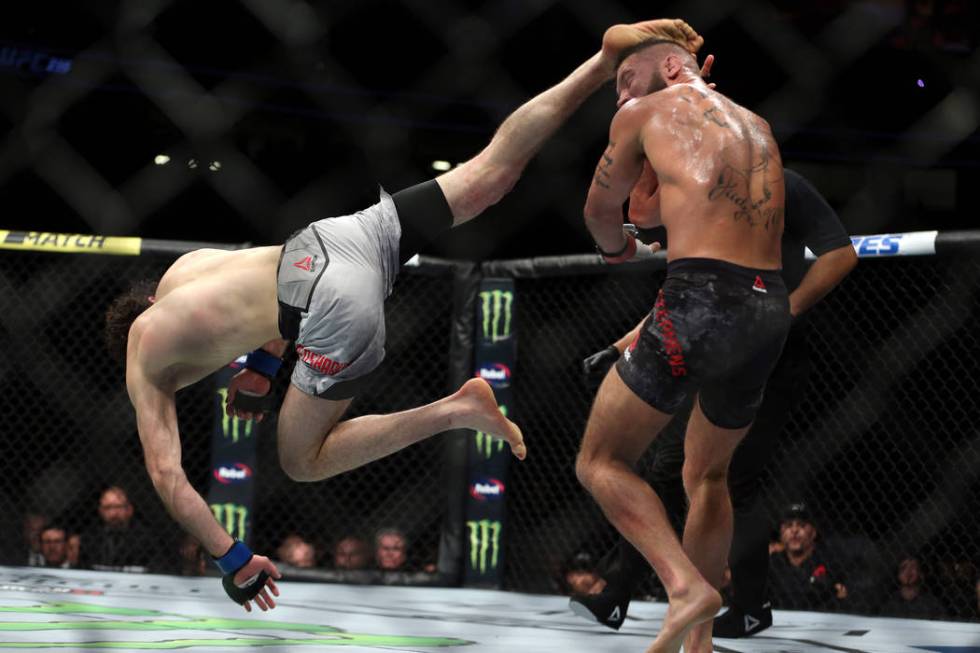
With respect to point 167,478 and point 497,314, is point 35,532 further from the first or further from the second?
point 167,478

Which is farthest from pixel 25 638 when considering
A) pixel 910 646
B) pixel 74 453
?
pixel 74 453

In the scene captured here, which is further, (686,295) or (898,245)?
(898,245)

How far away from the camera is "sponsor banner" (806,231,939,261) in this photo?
3258mm

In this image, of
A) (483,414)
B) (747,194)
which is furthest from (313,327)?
(747,194)

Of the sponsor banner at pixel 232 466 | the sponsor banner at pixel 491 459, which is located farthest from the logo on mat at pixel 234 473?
the sponsor banner at pixel 491 459

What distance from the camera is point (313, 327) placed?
97.0 inches

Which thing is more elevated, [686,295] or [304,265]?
[304,265]

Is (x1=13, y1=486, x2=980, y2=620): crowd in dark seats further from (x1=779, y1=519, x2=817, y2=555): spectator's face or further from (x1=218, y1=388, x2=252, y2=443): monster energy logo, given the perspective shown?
(x1=218, y1=388, x2=252, y2=443): monster energy logo

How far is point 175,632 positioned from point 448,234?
3.93 m

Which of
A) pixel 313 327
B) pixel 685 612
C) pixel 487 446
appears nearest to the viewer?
pixel 685 612

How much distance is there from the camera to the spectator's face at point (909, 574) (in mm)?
3834

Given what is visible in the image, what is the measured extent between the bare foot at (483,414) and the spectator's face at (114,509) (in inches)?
85.4

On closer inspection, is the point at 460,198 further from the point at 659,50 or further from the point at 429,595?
the point at 429,595

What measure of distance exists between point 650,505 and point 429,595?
6.13 feet
